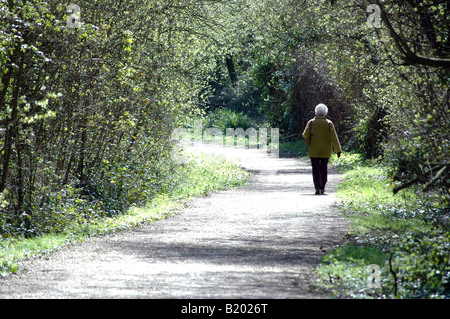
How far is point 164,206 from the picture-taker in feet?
48.8

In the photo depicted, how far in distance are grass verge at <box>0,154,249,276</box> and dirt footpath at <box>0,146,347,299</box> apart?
0.87 feet

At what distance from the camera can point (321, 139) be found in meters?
16.6

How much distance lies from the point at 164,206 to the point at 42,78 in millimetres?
3981

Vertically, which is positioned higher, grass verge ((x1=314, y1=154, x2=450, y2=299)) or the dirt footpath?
grass verge ((x1=314, y1=154, x2=450, y2=299))

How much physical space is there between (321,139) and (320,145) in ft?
0.54

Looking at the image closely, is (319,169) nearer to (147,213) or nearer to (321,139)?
(321,139)

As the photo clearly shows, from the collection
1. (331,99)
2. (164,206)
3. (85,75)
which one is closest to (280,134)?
(331,99)

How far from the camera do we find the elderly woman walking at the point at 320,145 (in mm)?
16562

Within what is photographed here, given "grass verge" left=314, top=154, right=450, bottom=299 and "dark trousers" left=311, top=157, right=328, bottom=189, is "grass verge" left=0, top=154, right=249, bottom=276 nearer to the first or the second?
"dark trousers" left=311, top=157, right=328, bottom=189

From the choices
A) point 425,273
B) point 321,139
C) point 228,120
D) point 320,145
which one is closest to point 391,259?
point 425,273

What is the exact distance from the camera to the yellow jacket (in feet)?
54.3

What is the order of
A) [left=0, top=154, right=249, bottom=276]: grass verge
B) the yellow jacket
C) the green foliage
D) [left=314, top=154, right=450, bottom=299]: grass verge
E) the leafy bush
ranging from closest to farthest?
1. the leafy bush
2. [left=314, top=154, right=450, bottom=299]: grass verge
3. [left=0, top=154, right=249, bottom=276]: grass verge
4. the yellow jacket
5. the green foliage

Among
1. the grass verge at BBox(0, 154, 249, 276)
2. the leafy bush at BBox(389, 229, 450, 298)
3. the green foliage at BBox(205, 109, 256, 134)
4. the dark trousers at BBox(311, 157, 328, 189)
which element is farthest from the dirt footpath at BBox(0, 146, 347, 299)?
the green foliage at BBox(205, 109, 256, 134)

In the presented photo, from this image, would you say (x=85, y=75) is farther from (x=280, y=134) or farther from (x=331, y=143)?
(x=280, y=134)
